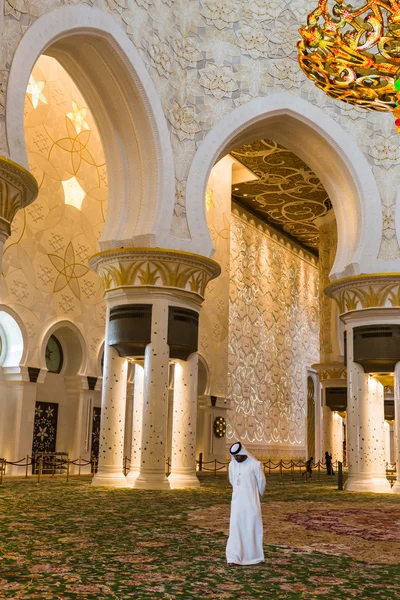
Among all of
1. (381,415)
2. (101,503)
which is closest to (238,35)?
(381,415)

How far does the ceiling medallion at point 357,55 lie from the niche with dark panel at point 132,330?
4227 millimetres

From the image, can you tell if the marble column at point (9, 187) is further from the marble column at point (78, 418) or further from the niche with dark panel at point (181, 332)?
the marble column at point (78, 418)

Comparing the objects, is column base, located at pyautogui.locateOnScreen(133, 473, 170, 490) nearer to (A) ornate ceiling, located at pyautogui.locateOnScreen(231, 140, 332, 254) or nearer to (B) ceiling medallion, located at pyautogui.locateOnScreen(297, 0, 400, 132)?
(B) ceiling medallion, located at pyautogui.locateOnScreen(297, 0, 400, 132)

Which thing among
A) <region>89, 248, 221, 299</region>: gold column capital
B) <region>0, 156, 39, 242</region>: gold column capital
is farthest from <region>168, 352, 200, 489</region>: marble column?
<region>0, 156, 39, 242</region>: gold column capital

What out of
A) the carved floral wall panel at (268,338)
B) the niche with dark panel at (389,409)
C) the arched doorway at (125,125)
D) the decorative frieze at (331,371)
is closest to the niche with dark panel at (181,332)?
the arched doorway at (125,125)

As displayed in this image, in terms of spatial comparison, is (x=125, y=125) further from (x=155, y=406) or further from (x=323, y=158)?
(x=155, y=406)

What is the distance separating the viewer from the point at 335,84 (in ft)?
21.2

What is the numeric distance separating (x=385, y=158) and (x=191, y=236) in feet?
12.6

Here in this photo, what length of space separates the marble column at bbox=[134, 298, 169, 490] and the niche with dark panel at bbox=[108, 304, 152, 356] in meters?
0.10

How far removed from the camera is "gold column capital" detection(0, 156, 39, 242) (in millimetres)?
6035

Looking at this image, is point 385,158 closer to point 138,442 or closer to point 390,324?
point 390,324

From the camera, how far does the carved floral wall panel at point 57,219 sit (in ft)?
39.6

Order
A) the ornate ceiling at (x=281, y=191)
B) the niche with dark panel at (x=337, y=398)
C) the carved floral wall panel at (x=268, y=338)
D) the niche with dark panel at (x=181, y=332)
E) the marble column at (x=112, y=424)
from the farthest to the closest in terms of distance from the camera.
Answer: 1. the carved floral wall panel at (x=268, y=338)
2. the niche with dark panel at (x=337, y=398)
3. the ornate ceiling at (x=281, y=191)
4. the niche with dark panel at (x=181, y=332)
5. the marble column at (x=112, y=424)

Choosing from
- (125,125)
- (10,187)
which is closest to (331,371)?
(125,125)
